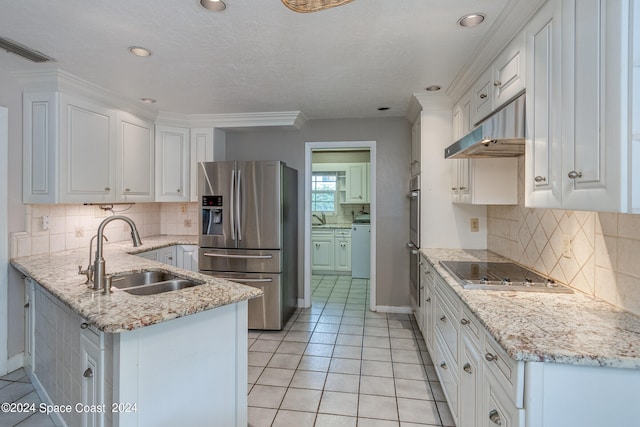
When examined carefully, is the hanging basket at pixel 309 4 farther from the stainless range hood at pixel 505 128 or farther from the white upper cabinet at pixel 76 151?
the white upper cabinet at pixel 76 151

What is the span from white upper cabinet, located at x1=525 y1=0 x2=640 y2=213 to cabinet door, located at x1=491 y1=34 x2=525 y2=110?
0.13m

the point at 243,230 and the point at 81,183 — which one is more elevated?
the point at 81,183

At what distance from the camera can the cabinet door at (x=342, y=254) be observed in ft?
19.9

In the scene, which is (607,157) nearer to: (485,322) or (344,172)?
(485,322)

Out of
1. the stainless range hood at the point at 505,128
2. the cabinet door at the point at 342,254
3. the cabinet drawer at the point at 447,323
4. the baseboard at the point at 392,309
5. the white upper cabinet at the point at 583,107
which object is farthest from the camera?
the cabinet door at the point at 342,254

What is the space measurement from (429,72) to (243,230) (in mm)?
2279

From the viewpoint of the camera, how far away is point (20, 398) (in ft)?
7.33

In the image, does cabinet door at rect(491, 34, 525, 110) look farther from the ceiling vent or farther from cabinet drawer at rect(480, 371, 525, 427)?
the ceiling vent

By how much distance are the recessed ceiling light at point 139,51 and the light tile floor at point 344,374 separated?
2.48m

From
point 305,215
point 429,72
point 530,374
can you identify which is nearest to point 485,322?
point 530,374

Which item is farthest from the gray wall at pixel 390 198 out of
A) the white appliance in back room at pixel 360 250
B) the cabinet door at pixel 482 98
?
the white appliance in back room at pixel 360 250

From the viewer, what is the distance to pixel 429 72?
261cm

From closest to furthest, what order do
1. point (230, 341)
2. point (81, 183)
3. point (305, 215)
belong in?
point (230, 341) < point (81, 183) < point (305, 215)

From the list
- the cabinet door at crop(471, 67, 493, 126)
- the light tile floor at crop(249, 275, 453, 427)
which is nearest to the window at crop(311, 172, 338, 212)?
the light tile floor at crop(249, 275, 453, 427)
